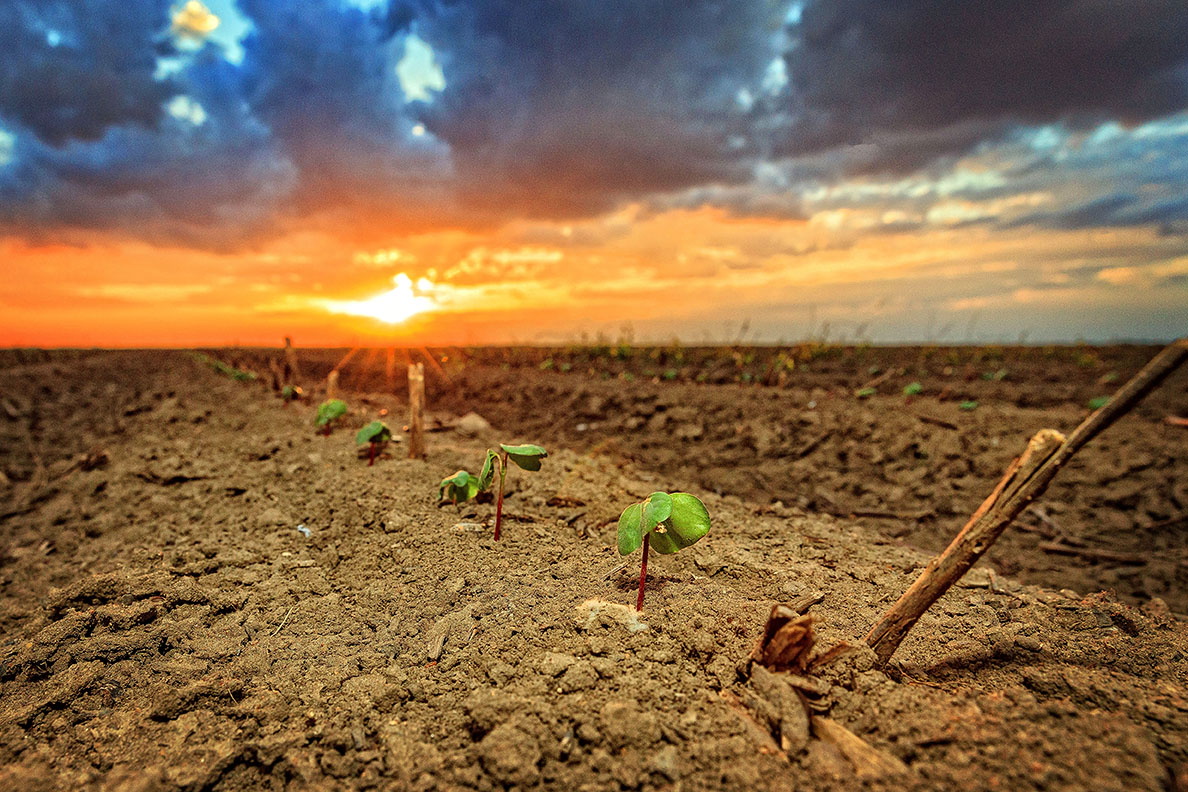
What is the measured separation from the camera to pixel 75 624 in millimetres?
2408

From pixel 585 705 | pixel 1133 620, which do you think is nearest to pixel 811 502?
pixel 1133 620

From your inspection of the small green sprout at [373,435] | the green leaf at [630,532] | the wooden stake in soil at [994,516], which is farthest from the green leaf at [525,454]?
the small green sprout at [373,435]

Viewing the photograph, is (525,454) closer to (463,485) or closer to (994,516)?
(463,485)

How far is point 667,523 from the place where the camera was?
2045 millimetres

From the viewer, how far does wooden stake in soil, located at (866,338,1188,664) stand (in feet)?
4.91

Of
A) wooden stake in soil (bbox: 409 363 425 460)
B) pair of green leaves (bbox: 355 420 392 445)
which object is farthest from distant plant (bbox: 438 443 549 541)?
wooden stake in soil (bbox: 409 363 425 460)

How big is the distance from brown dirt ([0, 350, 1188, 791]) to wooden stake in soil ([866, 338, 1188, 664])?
15cm

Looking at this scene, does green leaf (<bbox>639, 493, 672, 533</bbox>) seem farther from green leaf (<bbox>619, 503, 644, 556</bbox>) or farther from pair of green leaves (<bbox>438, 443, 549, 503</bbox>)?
pair of green leaves (<bbox>438, 443, 549, 503</bbox>)

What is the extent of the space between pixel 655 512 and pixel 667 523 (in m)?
0.22

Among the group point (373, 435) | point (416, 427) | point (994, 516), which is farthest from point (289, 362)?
point (994, 516)

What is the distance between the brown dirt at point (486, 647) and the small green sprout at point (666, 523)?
0.35 m

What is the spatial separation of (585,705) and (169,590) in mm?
2346

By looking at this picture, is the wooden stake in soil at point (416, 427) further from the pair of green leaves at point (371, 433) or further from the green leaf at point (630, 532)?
the green leaf at point (630, 532)

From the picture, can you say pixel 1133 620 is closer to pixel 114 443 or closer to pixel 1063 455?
pixel 1063 455
